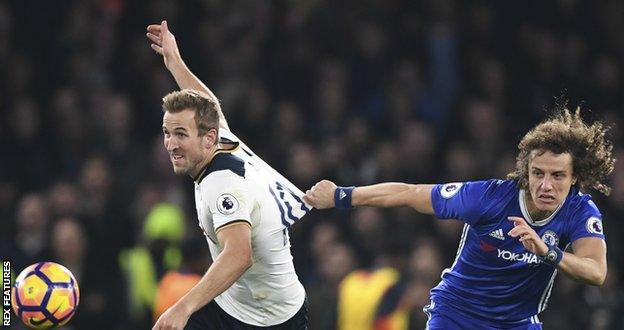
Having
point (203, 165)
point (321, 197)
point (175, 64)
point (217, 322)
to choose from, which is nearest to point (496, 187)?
point (321, 197)

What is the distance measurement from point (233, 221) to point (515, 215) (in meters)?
1.53

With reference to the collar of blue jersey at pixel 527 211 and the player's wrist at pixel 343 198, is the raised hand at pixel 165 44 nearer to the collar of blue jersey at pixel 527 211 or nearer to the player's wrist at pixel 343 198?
the player's wrist at pixel 343 198

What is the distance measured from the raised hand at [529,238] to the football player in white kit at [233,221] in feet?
4.35

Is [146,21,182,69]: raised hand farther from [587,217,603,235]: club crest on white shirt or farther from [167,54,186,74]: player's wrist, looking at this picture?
[587,217,603,235]: club crest on white shirt

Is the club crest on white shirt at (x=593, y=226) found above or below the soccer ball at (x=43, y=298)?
above

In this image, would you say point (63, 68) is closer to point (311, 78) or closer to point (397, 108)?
point (311, 78)

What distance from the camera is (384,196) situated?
22.5 ft

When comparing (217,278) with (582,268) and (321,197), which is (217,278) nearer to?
(321,197)

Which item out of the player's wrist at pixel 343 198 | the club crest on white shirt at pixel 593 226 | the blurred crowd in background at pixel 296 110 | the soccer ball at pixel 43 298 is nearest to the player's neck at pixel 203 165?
the player's wrist at pixel 343 198

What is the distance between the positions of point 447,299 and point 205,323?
136 centimetres

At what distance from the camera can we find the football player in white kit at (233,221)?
612cm

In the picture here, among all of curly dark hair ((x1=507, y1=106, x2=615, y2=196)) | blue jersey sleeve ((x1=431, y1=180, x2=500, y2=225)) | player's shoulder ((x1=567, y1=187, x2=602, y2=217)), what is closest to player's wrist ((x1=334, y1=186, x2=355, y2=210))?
blue jersey sleeve ((x1=431, y1=180, x2=500, y2=225))

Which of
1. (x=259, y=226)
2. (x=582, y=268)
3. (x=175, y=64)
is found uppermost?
(x=175, y=64)

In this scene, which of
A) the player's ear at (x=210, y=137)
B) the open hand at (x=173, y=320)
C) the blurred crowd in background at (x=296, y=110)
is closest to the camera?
the open hand at (x=173, y=320)
